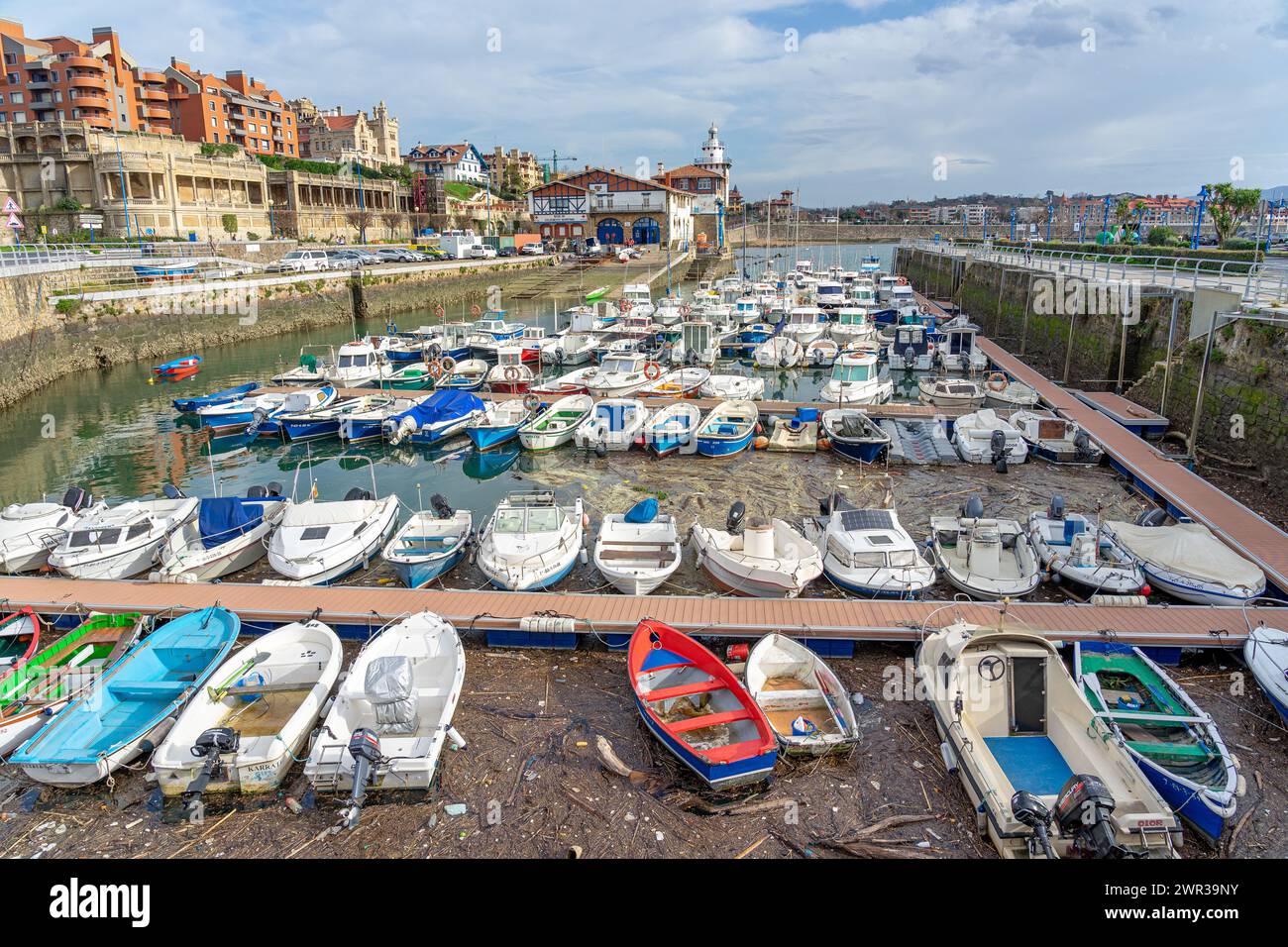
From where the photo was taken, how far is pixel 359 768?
8039mm

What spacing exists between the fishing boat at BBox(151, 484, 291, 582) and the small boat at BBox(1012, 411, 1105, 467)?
18761mm

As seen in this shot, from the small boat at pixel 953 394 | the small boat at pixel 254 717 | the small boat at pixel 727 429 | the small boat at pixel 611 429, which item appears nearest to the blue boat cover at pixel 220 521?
the small boat at pixel 254 717

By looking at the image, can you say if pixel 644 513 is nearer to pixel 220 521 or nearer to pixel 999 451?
pixel 220 521

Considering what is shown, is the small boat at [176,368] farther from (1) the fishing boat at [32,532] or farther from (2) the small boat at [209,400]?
(1) the fishing boat at [32,532]

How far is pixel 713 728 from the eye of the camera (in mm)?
9070

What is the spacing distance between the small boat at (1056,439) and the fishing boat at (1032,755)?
12435 mm

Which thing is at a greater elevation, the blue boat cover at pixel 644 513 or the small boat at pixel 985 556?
the blue boat cover at pixel 644 513

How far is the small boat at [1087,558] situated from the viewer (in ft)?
40.0

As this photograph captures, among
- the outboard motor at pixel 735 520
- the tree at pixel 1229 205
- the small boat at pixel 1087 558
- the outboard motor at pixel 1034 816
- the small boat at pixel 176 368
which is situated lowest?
the outboard motor at pixel 1034 816

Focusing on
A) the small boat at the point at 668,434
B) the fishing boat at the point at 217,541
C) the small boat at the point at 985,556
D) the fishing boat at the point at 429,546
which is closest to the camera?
the small boat at the point at 985,556

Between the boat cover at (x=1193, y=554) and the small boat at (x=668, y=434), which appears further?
the small boat at (x=668, y=434)

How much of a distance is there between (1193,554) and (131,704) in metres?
15.6
